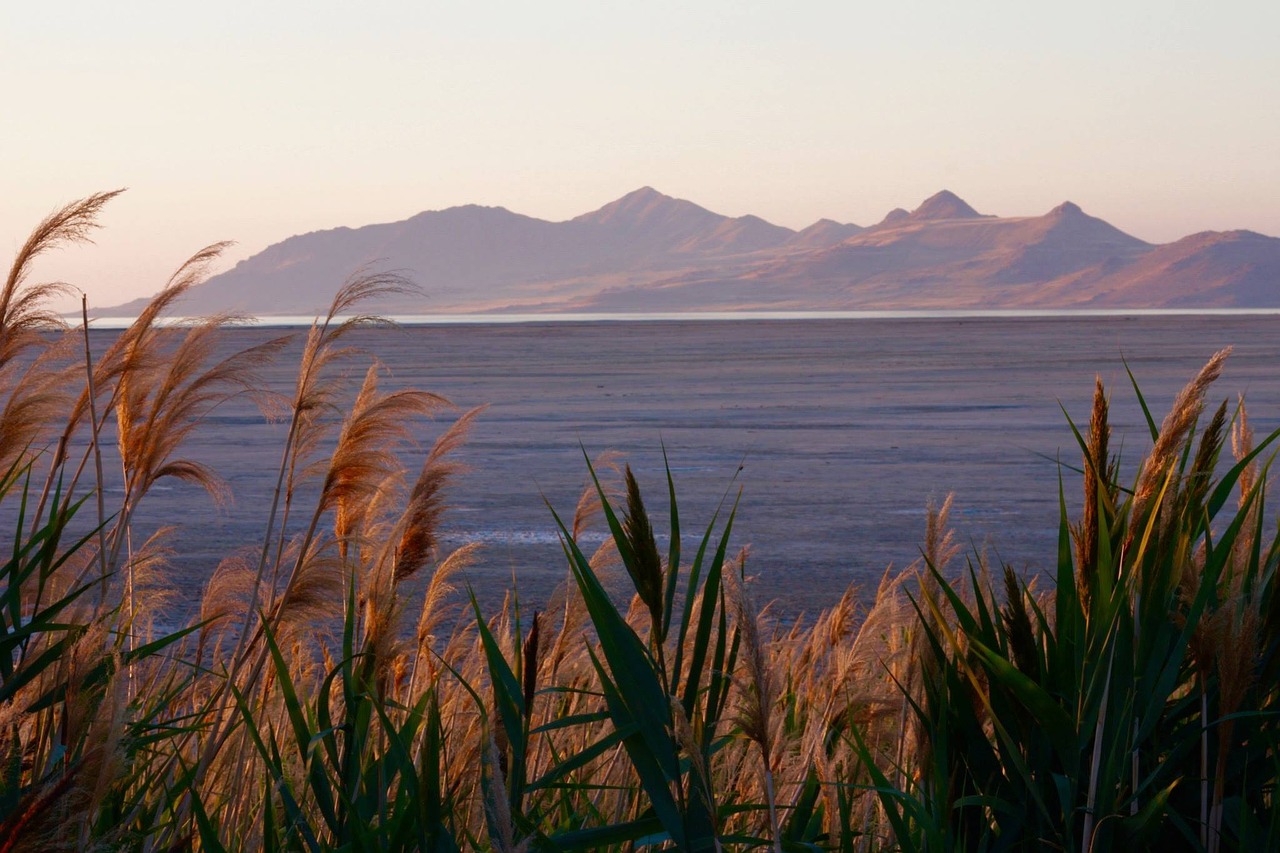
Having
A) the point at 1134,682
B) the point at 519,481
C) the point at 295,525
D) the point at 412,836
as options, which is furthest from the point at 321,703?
the point at 519,481

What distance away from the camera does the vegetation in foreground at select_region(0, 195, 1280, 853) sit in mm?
1812

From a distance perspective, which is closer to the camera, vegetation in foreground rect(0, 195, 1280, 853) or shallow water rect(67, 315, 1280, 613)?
vegetation in foreground rect(0, 195, 1280, 853)

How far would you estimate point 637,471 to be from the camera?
1484 centimetres

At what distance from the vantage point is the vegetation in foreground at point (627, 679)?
5.94 feet

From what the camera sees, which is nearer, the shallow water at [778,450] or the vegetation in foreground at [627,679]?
the vegetation in foreground at [627,679]

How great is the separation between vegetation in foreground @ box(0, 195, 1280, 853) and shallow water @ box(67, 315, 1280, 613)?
0.84ft

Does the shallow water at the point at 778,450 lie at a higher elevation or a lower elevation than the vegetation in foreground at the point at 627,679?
lower

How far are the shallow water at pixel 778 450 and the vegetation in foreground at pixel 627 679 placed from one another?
25 cm

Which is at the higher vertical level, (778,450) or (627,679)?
(627,679)

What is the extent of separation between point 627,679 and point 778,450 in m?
15.6

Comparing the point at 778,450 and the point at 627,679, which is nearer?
the point at 627,679

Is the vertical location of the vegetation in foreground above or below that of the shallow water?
above

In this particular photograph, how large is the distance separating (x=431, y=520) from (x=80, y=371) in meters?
0.97

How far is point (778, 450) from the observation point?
17.2 meters
